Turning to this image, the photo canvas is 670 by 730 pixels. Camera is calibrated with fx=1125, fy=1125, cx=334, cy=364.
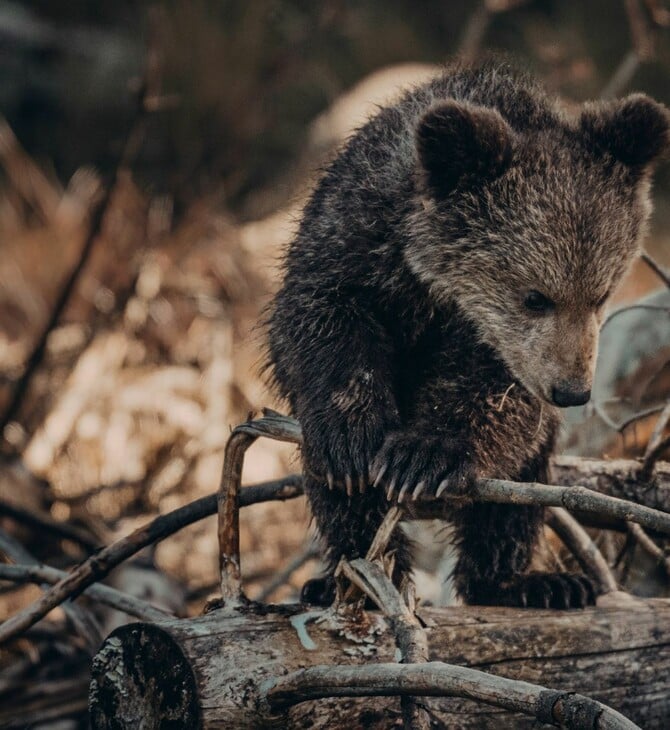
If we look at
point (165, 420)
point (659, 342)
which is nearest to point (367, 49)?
point (165, 420)

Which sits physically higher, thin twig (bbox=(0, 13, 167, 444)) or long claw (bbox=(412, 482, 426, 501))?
thin twig (bbox=(0, 13, 167, 444))

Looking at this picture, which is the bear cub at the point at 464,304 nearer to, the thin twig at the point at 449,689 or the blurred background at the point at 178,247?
the blurred background at the point at 178,247

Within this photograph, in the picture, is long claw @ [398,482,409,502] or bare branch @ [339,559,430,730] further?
long claw @ [398,482,409,502]

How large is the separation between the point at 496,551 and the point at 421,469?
640mm

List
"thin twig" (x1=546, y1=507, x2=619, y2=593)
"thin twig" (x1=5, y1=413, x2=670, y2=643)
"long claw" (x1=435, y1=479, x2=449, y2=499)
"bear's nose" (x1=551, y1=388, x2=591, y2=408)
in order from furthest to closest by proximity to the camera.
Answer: "thin twig" (x1=546, y1=507, x2=619, y2=593)
"bear's nose" (x1=551, y1=388, x2=591, y2=408)
"long claw" (x1=435, y1=479, x2=449, y2=499)
"thin twig" (x1=5, y1=413, x2=670, y2=643)

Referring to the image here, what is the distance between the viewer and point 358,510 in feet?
11.6

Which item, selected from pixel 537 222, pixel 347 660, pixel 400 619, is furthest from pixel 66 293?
pixel 400 619

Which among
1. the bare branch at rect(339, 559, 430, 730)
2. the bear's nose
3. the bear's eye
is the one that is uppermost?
the bear's eye

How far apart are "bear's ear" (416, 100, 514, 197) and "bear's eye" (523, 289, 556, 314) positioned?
0.40 metres

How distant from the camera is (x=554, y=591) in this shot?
348cm

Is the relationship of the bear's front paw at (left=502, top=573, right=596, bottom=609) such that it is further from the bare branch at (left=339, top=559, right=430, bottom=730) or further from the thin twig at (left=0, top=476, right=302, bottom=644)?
the thin twig at (left=0, top=476, right=302, bottom=644)

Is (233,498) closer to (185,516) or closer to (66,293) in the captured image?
(185,516)

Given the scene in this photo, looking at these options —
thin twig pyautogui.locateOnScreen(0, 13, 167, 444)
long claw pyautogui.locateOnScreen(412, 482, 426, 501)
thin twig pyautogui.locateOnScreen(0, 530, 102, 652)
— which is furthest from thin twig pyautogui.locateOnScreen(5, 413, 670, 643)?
thin twig pyautogui.locateOnScreen(0, 13, 167, 444)

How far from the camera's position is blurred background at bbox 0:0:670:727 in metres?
5.46
